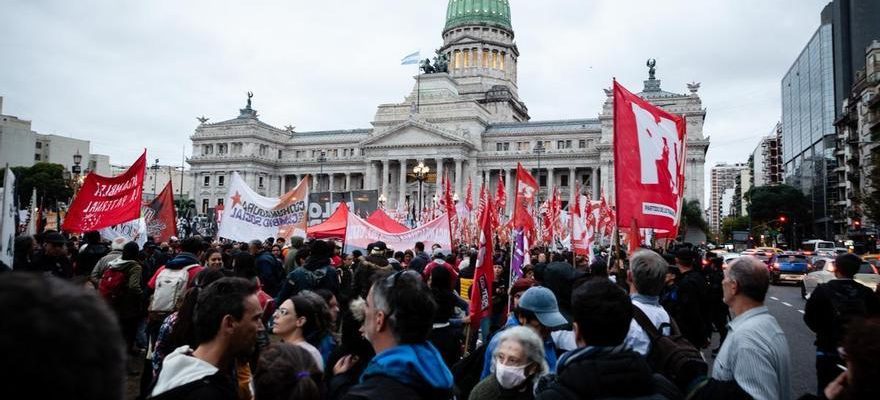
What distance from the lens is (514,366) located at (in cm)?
351

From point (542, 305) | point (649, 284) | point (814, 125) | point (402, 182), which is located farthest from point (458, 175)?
point (542, 305)

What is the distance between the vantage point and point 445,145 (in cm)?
6706

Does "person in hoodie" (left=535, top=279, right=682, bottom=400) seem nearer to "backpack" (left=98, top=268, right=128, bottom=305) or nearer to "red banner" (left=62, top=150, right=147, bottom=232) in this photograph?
"backpack" (left=98, top=268, right=128, bottom=305)

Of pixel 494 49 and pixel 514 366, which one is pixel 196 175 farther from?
pixel 514 366

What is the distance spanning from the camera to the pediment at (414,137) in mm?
66812

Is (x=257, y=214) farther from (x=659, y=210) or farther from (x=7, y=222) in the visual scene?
(x=659, y=210)

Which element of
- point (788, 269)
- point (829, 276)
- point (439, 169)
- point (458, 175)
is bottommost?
point (788, 269)

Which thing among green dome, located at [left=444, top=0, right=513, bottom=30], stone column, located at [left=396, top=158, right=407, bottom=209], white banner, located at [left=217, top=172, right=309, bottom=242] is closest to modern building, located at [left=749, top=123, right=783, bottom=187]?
green dome, located at [left=444, top=0, right=513, bottom=30]

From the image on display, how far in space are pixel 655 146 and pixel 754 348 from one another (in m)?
5.00

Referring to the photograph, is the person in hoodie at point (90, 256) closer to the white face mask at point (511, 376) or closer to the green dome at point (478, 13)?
the white face mask at point (511, 376)

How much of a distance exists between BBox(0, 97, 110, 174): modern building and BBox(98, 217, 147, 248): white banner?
58.4 metres

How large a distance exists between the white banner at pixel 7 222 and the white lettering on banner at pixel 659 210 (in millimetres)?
8583

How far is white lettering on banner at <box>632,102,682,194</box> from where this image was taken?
8031 millimetres

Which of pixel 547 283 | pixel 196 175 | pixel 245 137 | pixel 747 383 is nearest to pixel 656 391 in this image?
pixel 747 383
